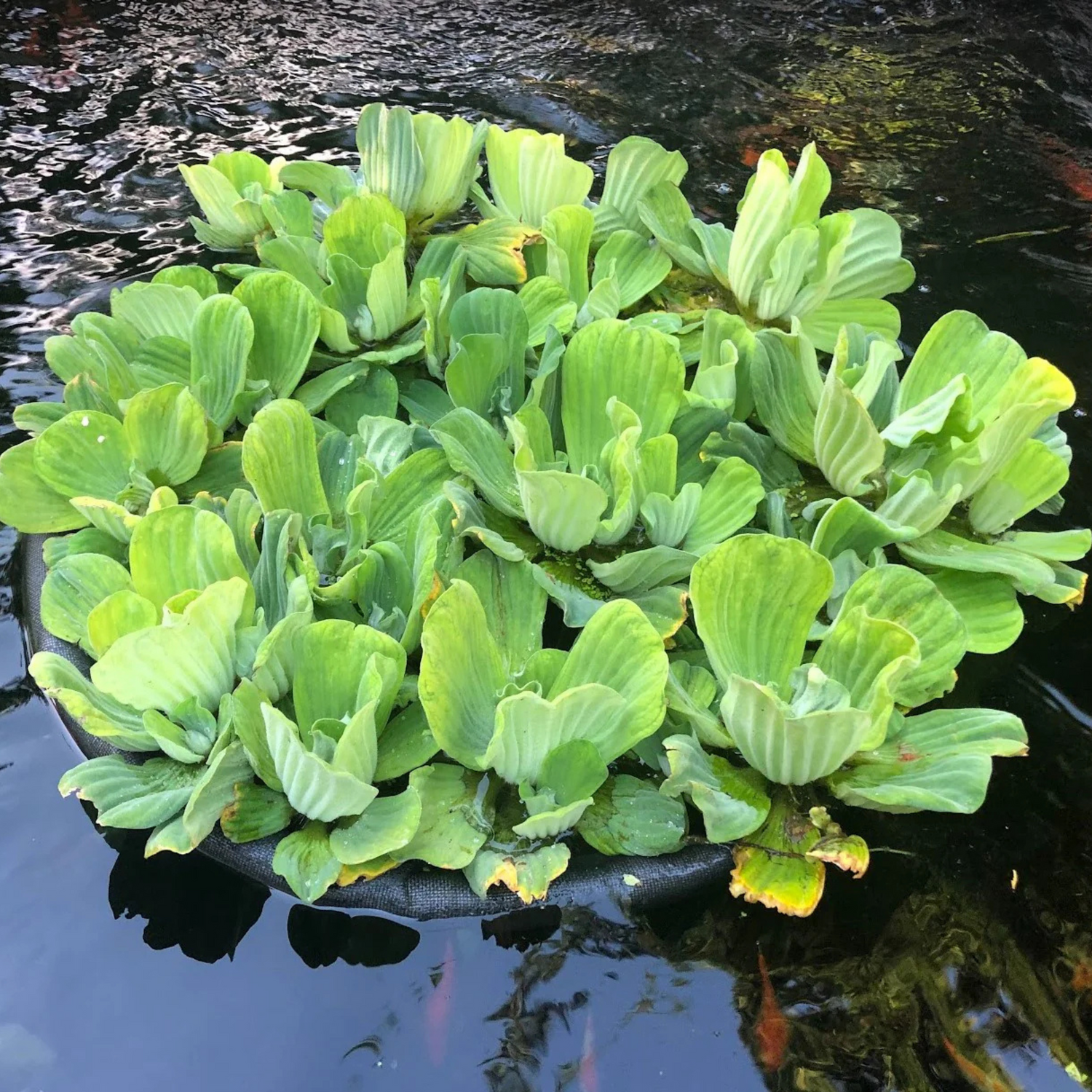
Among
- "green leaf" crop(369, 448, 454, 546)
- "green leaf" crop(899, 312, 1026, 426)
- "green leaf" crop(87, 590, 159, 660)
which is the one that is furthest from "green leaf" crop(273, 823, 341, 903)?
"green leaf" crop(899, 312, 1026, 426)

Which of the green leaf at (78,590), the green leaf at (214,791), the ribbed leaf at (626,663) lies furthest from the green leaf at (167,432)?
the ribbed leaf at (626,663)

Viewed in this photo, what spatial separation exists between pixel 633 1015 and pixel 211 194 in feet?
3.95

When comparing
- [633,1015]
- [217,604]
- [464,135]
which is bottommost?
[633,1015]

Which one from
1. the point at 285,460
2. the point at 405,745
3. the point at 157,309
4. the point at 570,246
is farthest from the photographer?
the point at 570,246

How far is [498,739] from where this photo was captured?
771 millimetres

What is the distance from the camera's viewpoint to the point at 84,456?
1021 millimetres

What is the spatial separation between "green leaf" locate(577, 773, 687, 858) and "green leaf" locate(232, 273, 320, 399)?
0.64m

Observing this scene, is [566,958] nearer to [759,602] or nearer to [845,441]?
[759,602]

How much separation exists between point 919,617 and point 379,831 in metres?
0.52

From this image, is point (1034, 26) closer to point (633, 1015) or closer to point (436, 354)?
point (436, 354)

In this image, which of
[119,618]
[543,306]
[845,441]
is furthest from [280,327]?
[845,441]

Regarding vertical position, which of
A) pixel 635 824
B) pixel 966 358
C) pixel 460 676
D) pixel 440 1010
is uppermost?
pixel 966 358

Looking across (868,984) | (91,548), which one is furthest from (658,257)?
(868,984)

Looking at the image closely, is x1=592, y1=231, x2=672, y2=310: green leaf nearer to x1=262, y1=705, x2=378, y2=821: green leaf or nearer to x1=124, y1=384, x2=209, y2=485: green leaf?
x1=124, y1=384, x2=209, y2=485: green leaf
